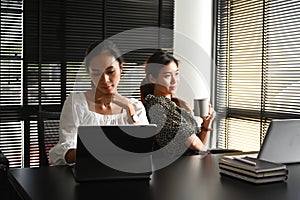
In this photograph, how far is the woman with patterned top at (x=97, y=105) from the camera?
83.0 inches

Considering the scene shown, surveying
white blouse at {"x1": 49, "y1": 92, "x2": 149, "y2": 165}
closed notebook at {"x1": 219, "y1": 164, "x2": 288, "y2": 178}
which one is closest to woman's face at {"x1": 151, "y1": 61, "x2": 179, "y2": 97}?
white blouse at {"x1": 49, "y1": 92, "x2": 149, "y2": 165}

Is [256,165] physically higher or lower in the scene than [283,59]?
lower

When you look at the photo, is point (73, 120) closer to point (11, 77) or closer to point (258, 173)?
point (258, 173)

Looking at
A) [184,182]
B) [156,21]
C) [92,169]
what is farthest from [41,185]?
[156,21]

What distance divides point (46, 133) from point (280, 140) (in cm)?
138

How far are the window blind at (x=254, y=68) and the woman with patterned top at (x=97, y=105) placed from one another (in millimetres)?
1449

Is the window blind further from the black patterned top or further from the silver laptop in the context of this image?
the silver laptop

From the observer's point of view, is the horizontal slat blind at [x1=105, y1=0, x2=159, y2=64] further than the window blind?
Yes

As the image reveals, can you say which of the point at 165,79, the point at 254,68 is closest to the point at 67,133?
Result: the point at 165,79

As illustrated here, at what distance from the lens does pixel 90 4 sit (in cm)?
365

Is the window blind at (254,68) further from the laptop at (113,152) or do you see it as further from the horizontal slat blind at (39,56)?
the laptop at (113,152)

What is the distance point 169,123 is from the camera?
2.52 metres

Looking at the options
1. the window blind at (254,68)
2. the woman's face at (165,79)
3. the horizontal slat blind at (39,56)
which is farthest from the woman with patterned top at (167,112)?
the horizontal slat blind at (39,56)

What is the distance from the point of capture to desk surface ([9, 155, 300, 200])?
1466 millimetres
